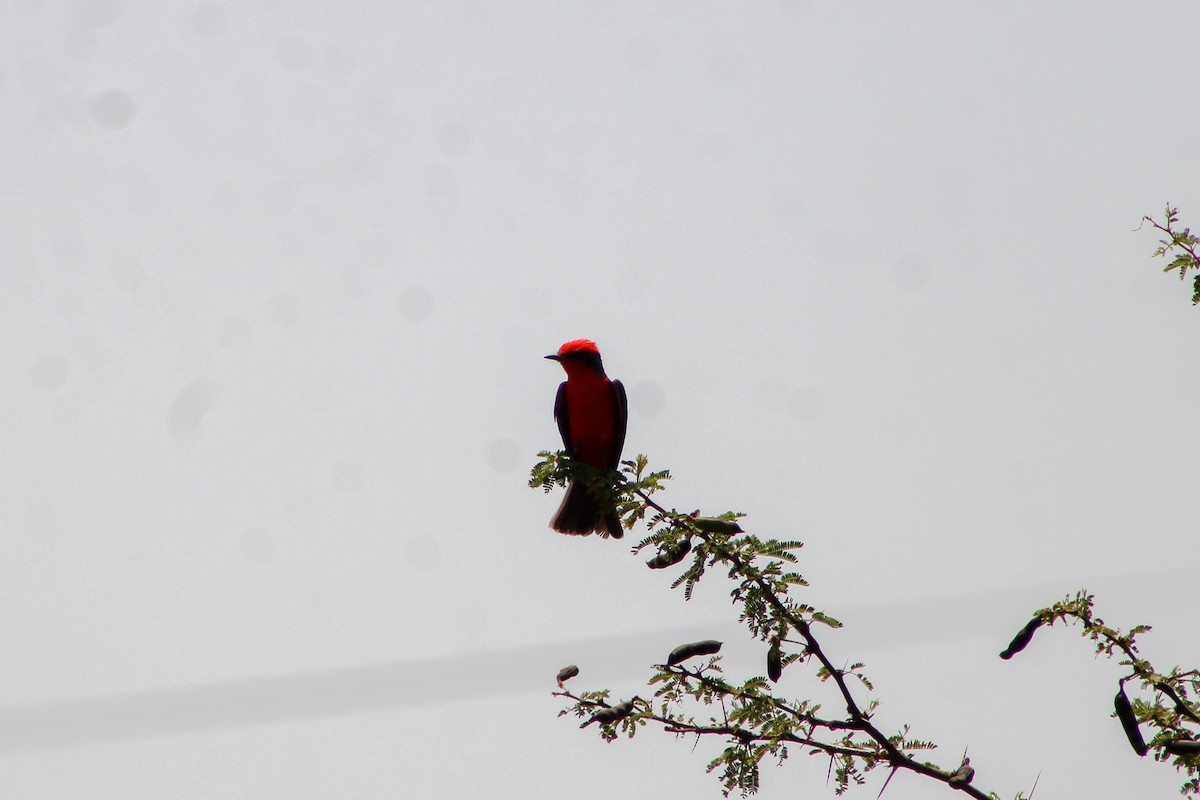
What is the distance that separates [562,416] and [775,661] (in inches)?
166

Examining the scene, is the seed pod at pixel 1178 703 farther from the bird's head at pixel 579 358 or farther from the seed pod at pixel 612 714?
the bird's head at pixel 579 358

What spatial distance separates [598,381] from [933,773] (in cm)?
472

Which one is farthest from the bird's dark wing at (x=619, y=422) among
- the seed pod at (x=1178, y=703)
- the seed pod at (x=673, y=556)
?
the seed pod at (x=1178, y=703)

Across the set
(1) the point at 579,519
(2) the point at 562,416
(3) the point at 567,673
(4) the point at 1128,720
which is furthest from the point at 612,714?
(2) the point at 562,416

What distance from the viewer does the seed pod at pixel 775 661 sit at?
4.94 metres

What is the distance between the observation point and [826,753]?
4895mm

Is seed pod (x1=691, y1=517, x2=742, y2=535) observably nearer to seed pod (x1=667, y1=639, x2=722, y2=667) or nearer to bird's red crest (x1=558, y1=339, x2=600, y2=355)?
seed pod (x1=667, y1=639, x2=722, y2=667)

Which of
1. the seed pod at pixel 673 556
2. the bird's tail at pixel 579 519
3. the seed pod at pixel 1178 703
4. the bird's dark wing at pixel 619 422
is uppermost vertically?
the bird's dark wing at pixel 619 422

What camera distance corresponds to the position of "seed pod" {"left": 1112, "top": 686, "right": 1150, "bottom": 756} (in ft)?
14.6

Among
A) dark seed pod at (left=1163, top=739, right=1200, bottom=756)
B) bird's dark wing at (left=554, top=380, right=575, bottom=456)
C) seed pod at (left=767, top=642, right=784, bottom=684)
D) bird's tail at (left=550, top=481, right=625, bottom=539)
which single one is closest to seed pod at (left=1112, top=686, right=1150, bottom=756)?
dark seed pod at (left=1163, top=739, right=1200, bottom=756)

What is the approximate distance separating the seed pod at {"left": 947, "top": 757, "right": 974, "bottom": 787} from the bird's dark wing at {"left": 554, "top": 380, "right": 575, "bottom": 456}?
4495 mm

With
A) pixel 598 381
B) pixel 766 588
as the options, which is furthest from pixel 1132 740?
pixel 598 381

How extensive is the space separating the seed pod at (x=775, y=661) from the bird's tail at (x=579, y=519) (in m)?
3.14

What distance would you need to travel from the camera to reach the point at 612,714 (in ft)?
16.2
